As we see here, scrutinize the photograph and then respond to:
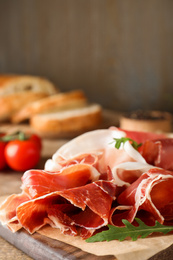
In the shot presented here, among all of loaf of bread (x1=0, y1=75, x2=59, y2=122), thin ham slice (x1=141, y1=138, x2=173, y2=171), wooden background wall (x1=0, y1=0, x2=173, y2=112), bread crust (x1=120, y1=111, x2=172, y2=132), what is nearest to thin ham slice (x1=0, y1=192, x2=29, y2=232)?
thin ham slice (x1=141, y1=138, x2=173, y2=171)

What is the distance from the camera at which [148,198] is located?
40.9 inches

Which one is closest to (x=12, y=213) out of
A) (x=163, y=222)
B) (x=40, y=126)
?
(x=163, y=222)

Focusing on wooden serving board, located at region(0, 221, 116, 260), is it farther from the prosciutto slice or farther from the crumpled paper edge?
the prosciutto slice

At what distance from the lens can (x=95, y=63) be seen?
9.52ft

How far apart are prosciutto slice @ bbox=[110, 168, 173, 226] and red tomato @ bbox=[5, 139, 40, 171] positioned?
57 cm

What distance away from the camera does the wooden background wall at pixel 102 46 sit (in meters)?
2.44

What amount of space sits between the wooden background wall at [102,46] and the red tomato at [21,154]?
1146 millimetres

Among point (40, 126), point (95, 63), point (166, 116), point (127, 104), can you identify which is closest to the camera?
point (166, 116)

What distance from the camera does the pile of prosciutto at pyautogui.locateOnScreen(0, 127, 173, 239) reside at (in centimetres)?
104

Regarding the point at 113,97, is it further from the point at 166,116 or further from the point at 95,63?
the point at 166,116

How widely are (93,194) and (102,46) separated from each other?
6.24 feet

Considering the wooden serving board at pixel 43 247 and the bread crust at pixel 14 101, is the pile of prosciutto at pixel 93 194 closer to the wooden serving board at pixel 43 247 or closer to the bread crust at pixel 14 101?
the wooden serving board at pixel 43 247

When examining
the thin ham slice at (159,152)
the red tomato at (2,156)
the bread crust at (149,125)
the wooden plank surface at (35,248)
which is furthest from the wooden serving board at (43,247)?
the bread crust at (149,125)

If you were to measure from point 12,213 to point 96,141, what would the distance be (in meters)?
0.38
